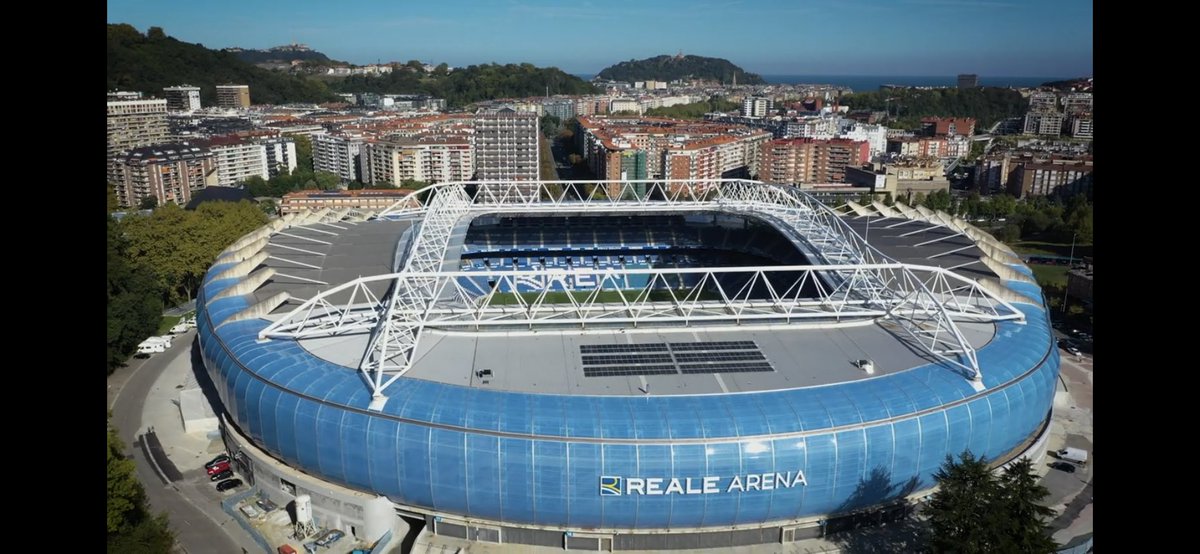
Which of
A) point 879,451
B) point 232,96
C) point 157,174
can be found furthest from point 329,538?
point 232,96

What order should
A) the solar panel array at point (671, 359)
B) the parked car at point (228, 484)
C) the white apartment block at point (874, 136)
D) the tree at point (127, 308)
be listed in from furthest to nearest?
the white apartment block at point (874, 136)
the tree at point (127, 308)
the parked car at point (228, 484)
the solar panel array at point (671, 359)

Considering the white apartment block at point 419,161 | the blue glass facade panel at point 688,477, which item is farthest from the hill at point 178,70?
the blue glass facade panel at point 688,477

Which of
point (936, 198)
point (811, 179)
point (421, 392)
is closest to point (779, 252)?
point (421, 392)

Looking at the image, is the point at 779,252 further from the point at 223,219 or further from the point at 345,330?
the point at 223,219

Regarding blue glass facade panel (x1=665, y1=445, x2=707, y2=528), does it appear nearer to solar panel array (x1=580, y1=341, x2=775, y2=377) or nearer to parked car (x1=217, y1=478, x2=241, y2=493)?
solar panel array (x1=580, y1=341, x2=775, y2=377)

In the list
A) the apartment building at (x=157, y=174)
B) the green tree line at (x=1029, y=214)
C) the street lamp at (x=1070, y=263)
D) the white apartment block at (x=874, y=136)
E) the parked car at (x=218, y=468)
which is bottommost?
the parked car at (x=218, y=468)

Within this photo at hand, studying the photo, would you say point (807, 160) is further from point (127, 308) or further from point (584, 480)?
point (584, 480)

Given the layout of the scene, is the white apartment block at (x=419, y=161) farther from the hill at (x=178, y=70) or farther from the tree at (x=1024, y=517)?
the tree at (x=1024, y=517)
